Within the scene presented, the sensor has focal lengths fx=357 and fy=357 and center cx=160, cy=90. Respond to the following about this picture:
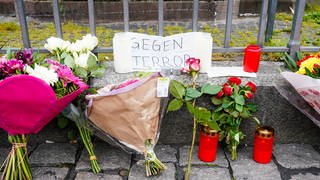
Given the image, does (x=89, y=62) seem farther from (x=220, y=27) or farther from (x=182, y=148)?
(x=220, y=27)

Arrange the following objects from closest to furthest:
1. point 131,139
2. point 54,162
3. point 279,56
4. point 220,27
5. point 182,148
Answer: point 131,139
point 54,162
point 182,148
point 279,56
point 220,27

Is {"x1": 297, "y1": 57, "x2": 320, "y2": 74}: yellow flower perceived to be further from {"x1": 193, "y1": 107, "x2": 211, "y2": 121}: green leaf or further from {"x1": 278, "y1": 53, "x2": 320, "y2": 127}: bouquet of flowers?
{"x1": 193, "y1": 107, "x2": 211, "y2": 121}: green leaf

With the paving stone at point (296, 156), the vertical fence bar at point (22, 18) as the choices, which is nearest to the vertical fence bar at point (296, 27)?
the paving stone at point (296, 156)

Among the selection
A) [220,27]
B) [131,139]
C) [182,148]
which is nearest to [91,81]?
[131,139]

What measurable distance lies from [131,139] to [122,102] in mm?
260

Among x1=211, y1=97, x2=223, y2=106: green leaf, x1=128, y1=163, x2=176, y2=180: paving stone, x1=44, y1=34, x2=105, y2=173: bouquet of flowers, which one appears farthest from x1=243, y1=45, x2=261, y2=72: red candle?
x1=44, y1=34, x2=105, y2=173: bouquet of flowers

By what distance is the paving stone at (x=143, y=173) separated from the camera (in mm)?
2078

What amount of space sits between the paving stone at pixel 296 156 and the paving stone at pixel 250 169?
10 centimetres

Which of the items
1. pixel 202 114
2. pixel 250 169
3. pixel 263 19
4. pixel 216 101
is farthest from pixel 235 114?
pixel 263 19

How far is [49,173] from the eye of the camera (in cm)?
212

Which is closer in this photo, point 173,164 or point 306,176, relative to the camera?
point 306,176

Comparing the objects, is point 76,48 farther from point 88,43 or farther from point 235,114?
point 235,114

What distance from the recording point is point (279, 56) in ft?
9.01

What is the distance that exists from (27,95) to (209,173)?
112 cm
